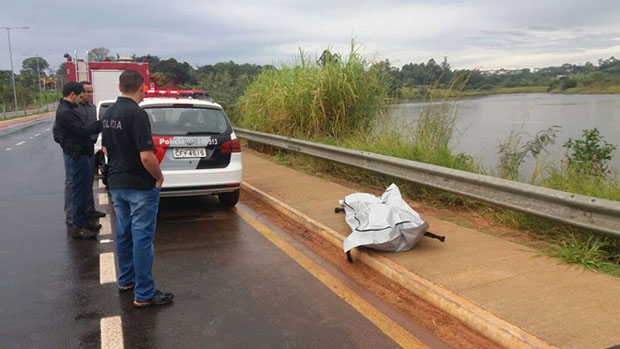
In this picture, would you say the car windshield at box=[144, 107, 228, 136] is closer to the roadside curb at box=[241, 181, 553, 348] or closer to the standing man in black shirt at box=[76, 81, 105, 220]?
the standing man in black shirt at box=[76, 81, 105, 220]

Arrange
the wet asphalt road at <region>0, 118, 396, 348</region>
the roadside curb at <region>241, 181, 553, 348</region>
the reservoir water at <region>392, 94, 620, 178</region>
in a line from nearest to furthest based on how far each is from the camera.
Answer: the roadside curb at <region>241, 181, 553, 348</region> → the wet asphalt road at <region>0, 118, 396, 348</region> → the reservoir water at <region>392, 94, 620, 178</region>

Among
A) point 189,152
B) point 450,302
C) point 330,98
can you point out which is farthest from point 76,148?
point 330,98

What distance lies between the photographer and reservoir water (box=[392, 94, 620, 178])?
7414mm

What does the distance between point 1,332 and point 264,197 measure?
4845 mm

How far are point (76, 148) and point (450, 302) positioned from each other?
15.6 ft

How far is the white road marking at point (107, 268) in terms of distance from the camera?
4762 mm

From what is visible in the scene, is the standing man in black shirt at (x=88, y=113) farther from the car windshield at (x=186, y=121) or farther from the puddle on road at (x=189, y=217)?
the puddle on road at (x=189, y=217)

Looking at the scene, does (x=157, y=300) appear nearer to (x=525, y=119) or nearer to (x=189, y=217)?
(x=189, y=217)

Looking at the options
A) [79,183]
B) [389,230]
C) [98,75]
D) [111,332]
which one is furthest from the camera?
[98,75]

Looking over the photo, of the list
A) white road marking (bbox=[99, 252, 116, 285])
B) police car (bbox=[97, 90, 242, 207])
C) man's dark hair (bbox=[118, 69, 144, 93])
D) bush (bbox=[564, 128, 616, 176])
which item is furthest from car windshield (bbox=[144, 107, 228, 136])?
bush (bbox=[564, 128, 616, 176])

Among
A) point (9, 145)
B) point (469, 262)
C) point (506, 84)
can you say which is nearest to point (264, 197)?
point (469, 262)

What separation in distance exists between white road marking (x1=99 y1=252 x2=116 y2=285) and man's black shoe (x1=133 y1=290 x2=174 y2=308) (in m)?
0.72

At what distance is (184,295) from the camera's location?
439 cm

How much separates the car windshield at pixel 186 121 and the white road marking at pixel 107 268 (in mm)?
1867
